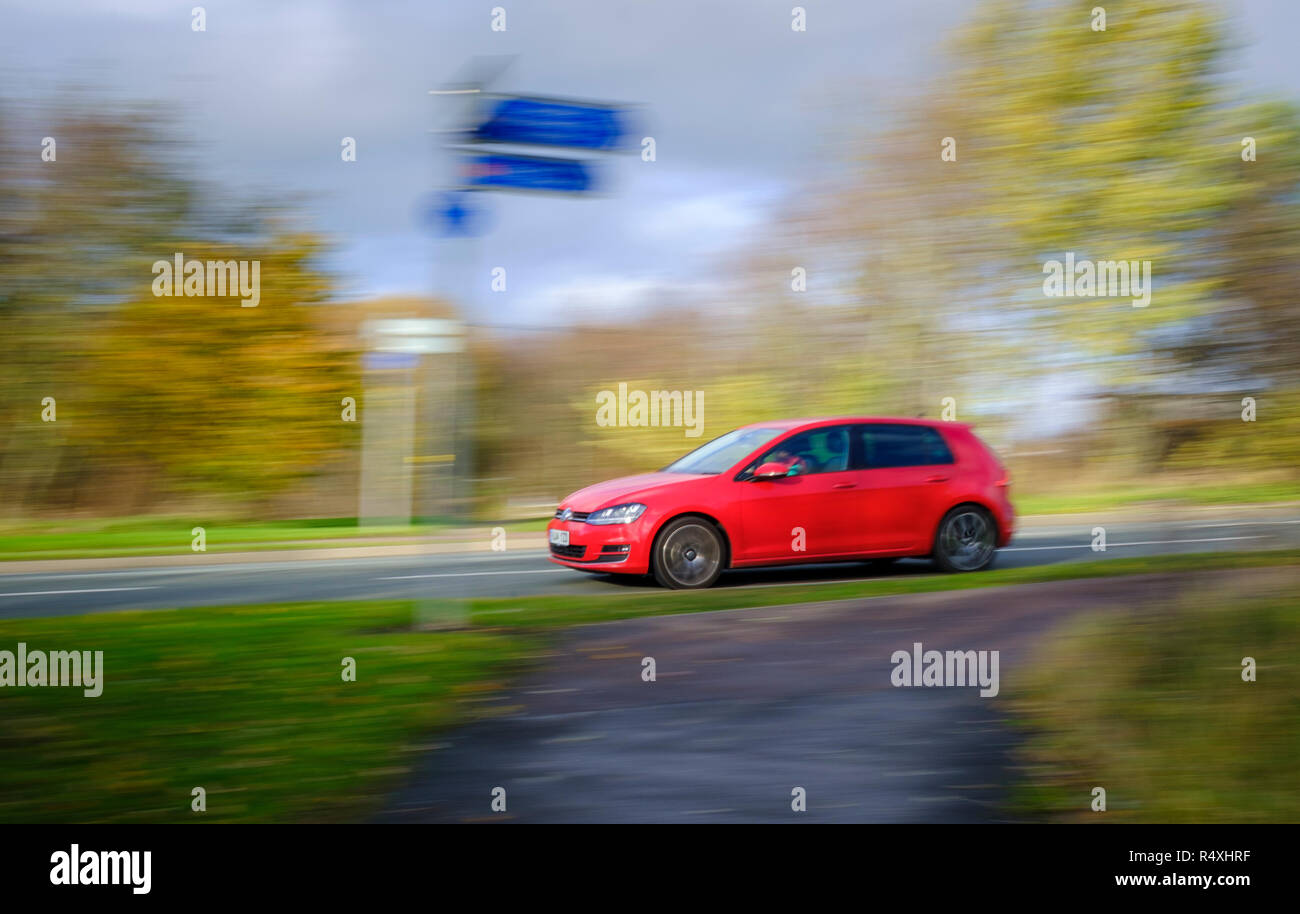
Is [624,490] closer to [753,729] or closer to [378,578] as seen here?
[378,578]

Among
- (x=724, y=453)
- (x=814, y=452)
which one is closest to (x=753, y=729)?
(x=814, y=452)

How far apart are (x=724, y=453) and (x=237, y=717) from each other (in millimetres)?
6497

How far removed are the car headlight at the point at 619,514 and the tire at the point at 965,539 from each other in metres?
3.16

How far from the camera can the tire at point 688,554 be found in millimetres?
10812

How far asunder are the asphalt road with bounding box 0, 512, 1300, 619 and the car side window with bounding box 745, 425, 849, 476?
1140 mm

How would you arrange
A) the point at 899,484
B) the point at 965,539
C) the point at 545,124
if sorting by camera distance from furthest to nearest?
the point at 965,539, the point at 899,484, the point at 545,124

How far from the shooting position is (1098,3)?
24.5 meters

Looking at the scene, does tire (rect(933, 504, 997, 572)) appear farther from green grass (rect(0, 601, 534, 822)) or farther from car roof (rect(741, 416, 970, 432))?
green grass (rect(0, 601, 534, 822))

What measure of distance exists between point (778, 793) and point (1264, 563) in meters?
4.17

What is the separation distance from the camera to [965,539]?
1192cm

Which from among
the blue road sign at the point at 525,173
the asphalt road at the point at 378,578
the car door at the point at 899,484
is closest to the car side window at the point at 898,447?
the car door at the point at 899,484

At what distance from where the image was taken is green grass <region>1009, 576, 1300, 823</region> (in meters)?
4.56

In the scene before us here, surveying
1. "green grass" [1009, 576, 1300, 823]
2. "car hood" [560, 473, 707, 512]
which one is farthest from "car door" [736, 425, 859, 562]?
"green grass" [1009, 576, 1300, 823]
